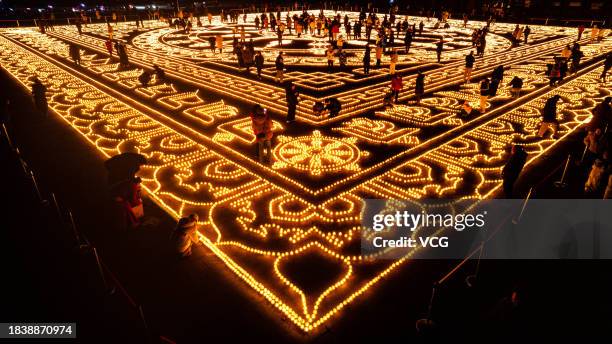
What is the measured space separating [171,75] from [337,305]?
16256 mm

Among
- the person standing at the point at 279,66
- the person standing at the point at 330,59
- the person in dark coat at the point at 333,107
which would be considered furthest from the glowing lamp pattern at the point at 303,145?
the person standing at the point at 330,59

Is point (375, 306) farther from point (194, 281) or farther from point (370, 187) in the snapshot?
point (370, 187)

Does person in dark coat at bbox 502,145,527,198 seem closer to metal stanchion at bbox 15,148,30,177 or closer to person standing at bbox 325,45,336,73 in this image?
metal stanchion at bbox 15,148,30,177

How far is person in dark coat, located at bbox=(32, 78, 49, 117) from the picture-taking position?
500 inches

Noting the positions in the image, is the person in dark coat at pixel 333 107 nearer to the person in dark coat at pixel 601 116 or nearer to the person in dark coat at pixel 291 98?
the person in dark coat at pixel 291 98

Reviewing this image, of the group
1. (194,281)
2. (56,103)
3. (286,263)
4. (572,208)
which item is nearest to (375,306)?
(286,263)

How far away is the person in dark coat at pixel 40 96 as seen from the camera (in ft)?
41.7

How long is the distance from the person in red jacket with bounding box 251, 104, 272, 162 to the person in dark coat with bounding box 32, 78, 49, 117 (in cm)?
908

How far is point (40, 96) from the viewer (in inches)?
503

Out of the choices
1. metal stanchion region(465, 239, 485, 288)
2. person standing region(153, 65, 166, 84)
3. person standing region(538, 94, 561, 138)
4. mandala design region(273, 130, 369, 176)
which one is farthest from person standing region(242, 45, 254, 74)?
metal stanchion region(465, 239, 485, 288)

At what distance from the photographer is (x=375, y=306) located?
208 inches

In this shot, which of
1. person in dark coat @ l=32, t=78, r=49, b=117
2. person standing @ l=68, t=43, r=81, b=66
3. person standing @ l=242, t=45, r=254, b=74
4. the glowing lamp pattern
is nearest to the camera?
the glowing lamp pattern

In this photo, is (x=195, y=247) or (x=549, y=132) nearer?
(x=195, y=247)

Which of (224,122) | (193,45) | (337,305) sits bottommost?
(337,305)
